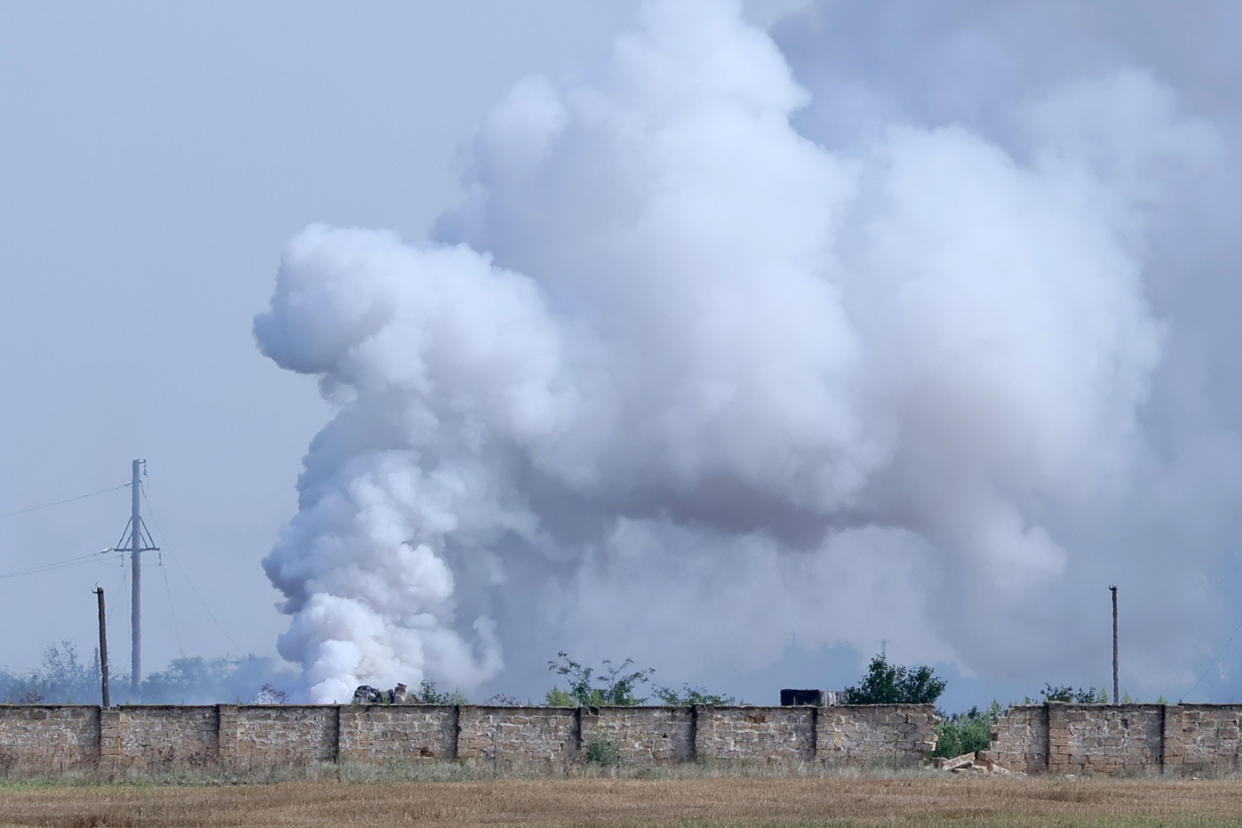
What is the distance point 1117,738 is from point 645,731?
12341 mm

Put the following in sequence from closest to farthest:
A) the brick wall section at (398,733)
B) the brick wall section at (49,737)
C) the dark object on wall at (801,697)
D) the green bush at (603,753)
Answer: the green bush at (603,753) → the brick wall section at (49,737) → the brick wall section at (398,733) → the dark object on wall at (801,697)

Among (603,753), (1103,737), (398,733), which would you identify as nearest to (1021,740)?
(1103,737)

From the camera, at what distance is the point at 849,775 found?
4281 centimetres

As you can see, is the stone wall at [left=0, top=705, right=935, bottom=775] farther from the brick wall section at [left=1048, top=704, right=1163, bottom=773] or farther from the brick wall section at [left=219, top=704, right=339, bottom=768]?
the brick wall section at [left=1048, top=704, right=1163, bottom=773]

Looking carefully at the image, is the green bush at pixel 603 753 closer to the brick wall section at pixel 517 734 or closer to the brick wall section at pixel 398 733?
the brick wall section at pixel 517 734

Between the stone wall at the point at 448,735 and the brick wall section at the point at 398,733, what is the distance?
3 centimetres

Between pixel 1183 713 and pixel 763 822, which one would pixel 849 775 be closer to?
pixel 1183 713

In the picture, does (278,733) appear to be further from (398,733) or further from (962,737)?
(962,737)

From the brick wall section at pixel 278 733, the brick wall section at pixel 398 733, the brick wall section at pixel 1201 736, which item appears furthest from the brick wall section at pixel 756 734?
the brick wall section at pixel 278 733

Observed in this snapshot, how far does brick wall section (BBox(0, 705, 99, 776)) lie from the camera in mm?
46562

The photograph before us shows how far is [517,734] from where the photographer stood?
46.9m

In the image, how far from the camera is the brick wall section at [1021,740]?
46.4m

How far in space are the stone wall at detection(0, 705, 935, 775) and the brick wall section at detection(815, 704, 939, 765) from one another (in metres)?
0.03

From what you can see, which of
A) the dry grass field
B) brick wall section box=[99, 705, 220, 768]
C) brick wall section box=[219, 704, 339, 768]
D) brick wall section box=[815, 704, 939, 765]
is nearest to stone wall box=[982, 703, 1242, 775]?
brick wall section box=[815, 704, 939, 765]
